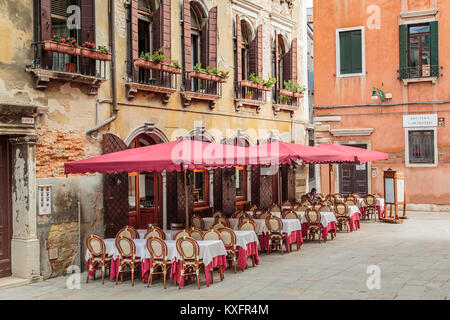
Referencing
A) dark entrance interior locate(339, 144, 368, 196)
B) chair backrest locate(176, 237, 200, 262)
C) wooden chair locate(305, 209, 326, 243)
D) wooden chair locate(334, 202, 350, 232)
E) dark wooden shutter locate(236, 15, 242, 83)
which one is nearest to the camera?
chair backrest locate(176, 237, 200, 262)

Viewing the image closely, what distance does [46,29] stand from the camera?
9938 millimetres

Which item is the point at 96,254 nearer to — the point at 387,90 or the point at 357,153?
the point at 357,153

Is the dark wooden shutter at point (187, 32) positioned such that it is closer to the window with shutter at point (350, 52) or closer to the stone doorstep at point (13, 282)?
the stone doorstep at point (13, 282)

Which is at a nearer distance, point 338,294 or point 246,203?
point 338,294

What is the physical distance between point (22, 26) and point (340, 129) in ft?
47.0

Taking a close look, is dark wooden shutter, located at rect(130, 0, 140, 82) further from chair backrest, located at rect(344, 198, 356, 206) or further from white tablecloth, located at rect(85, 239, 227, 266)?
chair backrest, located at rect(344, 198, 356, 206)

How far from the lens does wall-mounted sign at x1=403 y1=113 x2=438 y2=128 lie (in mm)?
19922

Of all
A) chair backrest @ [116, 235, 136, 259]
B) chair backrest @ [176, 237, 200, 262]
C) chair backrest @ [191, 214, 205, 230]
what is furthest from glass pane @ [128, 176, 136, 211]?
chair backrest @ [176, 237, 200, 262]

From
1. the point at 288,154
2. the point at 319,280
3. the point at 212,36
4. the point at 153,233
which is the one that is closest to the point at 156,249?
the point at 153,233

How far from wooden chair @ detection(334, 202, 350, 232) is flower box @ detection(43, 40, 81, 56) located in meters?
8.43

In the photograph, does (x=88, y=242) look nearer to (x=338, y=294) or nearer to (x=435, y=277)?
Result: (x=338, y=294)

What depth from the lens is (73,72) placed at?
411 inches
